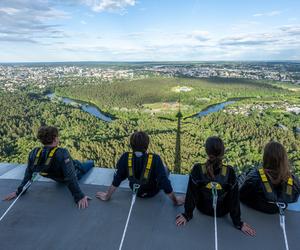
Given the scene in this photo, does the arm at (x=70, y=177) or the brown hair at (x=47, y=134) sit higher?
the brown hair at (x=47, y=134)

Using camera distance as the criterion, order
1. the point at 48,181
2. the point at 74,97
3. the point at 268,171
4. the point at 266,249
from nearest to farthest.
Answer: the point at 266,249
the point at 268,171
the point at 48,181
the point at 74,97

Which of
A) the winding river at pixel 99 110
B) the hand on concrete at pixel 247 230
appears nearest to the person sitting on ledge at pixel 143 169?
the hand on concrete at pixel 247 230

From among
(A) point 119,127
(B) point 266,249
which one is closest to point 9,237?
(B) point 266,249

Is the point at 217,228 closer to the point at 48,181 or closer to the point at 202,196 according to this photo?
the point at 202,196

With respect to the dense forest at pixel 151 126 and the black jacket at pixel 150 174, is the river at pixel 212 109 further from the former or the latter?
the black jacket at pixel 150 174

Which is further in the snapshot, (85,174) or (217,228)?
(85,174)

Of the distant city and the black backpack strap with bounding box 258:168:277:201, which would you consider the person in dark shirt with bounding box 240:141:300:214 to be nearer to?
the black backpack strap with bounding box 258:168:277:201

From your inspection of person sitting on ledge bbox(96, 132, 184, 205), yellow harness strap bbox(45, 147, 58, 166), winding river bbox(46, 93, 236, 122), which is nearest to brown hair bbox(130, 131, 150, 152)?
person sitting on ledge bbox(96, 132, 184, 205)
